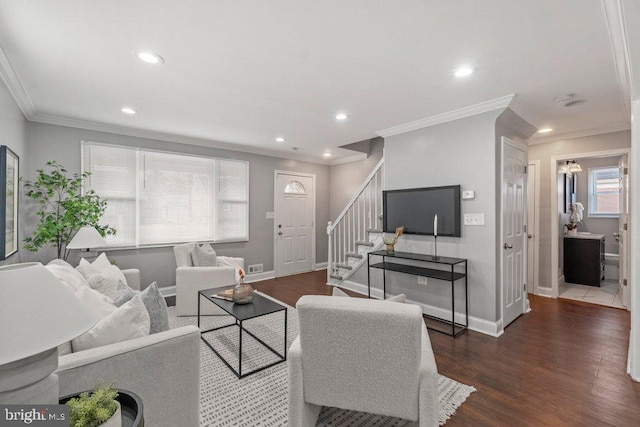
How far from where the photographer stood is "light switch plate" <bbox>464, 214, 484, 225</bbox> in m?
3.19

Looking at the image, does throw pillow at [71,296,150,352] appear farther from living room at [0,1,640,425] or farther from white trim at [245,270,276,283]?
white trim at [245,270,276,283]

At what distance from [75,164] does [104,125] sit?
0.63 m

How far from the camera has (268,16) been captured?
1734 mm

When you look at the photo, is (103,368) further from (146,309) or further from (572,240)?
(572,240)

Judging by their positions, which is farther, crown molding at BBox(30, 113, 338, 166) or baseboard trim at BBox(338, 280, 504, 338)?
crown molding at BBox(30, 113, 338, 166)

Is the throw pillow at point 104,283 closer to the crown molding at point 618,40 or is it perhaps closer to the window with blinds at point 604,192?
the crown molding at point 618,40

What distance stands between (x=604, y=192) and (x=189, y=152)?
786 cm

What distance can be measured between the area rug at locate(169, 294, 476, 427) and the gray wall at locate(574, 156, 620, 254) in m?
5.75

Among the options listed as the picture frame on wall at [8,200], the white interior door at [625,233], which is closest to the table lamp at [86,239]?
the picture frame on wall at [8,200]

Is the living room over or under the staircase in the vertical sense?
over

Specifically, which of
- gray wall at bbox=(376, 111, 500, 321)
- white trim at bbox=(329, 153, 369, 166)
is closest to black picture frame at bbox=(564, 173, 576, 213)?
gray wall at bbox=(376, 111, 500, 321)

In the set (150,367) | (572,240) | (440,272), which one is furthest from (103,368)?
A: (572,240)

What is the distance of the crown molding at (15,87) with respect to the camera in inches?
87.9

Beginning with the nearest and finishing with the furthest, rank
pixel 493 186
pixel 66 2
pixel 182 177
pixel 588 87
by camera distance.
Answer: pixel 66 2 < pixel 588 87 < pixel 493 186 < pixel 182 177
